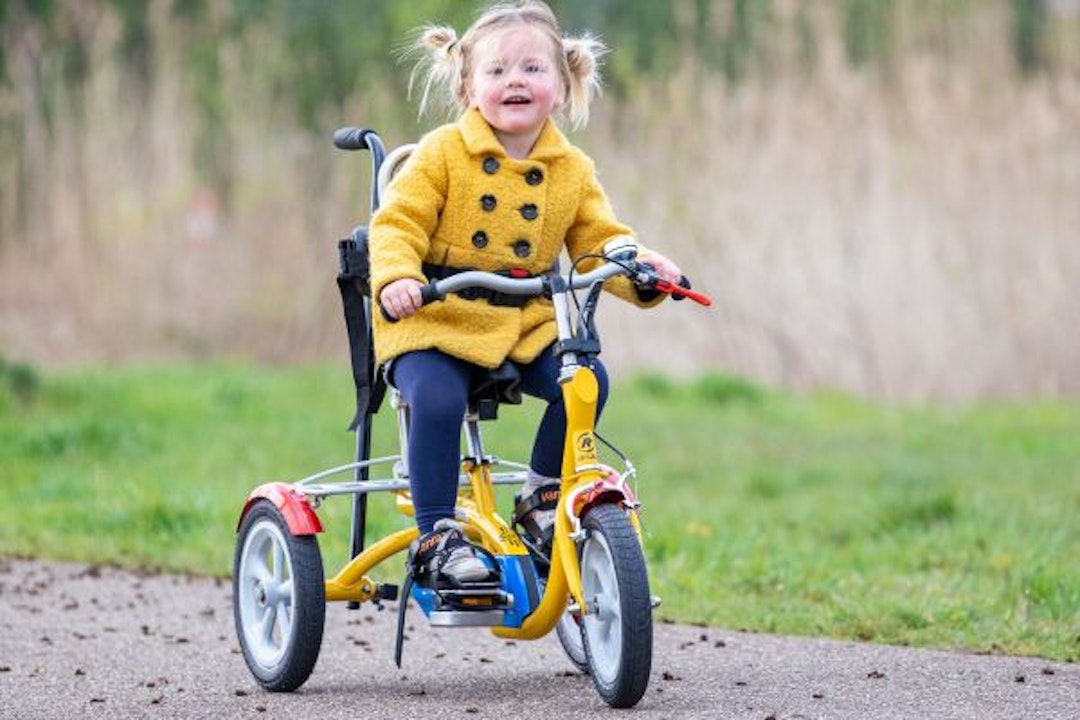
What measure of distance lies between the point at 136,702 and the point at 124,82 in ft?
34.2

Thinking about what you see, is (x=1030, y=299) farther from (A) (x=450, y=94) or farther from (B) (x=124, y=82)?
(A) (x=450, y=94)

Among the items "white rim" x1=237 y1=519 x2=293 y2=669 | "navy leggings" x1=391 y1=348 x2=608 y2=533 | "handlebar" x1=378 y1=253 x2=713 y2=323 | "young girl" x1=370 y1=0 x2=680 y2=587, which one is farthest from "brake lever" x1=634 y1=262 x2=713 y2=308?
"white rim" x1=237 y1=519 x2=293 y2=669

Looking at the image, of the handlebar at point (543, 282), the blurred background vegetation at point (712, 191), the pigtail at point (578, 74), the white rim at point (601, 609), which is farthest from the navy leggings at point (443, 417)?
the blurred background vegetation at point (712, 191)

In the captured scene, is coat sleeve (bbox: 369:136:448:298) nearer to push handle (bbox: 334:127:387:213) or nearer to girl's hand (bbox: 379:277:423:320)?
girl's hand (bbox: 379:277:423:320)

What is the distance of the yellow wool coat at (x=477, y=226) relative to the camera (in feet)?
17.4

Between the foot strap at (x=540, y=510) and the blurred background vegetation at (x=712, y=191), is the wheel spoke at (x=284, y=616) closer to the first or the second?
the foot strap at (x=540, y=510)

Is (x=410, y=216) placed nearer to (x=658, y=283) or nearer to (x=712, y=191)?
(x=658, y=283)

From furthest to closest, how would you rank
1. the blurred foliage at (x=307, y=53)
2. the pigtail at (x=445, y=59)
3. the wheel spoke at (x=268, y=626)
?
1. the blurred foliage at (x=307, y=53)
2. the wheel spoke at (x=268, y=626)
3. the pigtail at (x=445, y=59)

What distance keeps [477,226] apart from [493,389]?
41cm

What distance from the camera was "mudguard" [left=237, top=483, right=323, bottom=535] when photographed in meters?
5.52

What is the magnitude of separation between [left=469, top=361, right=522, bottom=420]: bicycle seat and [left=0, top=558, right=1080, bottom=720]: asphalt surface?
0.72m

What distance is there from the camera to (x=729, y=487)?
33.3 ft

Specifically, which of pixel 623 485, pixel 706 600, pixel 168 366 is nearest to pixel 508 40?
pixel 623 485

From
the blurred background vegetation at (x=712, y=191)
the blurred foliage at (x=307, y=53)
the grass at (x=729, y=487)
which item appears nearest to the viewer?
the grass at (x=729, y=487)
